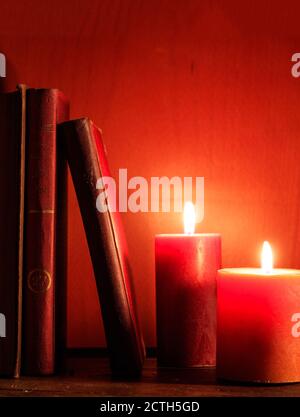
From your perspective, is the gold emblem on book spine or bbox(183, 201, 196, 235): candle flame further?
bbox(183, 201, 196, 235): candle flame

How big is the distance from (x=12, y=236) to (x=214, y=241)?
24 cm

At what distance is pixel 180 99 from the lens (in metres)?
0.89

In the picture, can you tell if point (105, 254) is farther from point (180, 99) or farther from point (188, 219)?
point (180, 99)

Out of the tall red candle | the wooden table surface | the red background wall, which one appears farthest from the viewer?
the red background wall

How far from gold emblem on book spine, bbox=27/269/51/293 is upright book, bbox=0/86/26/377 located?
0.01 meters

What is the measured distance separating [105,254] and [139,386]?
0.14m

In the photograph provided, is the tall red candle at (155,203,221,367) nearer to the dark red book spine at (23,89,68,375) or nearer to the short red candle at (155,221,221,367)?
the short red candle at (155,221,221,367)

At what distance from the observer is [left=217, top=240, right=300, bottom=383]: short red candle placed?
646 millimetres

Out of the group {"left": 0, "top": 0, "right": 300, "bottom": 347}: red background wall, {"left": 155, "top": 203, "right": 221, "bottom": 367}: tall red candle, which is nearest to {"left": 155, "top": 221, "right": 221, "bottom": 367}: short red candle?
{"left": 155, "top": 203, "right": 221, "bottom": 367}: tall red candle

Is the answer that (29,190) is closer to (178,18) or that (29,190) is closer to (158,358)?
(158,358)

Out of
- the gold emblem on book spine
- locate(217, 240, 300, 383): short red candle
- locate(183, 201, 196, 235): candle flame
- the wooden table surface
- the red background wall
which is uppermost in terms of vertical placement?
the red background wall

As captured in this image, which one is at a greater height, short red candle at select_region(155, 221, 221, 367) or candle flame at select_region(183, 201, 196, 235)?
candle flame at select_region(183, 201, 196, 235)

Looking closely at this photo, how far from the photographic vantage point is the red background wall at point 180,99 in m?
0.88

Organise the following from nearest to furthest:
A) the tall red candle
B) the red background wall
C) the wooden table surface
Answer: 1. the wooden table surface
2. the tall red candle
3. the red background wall
